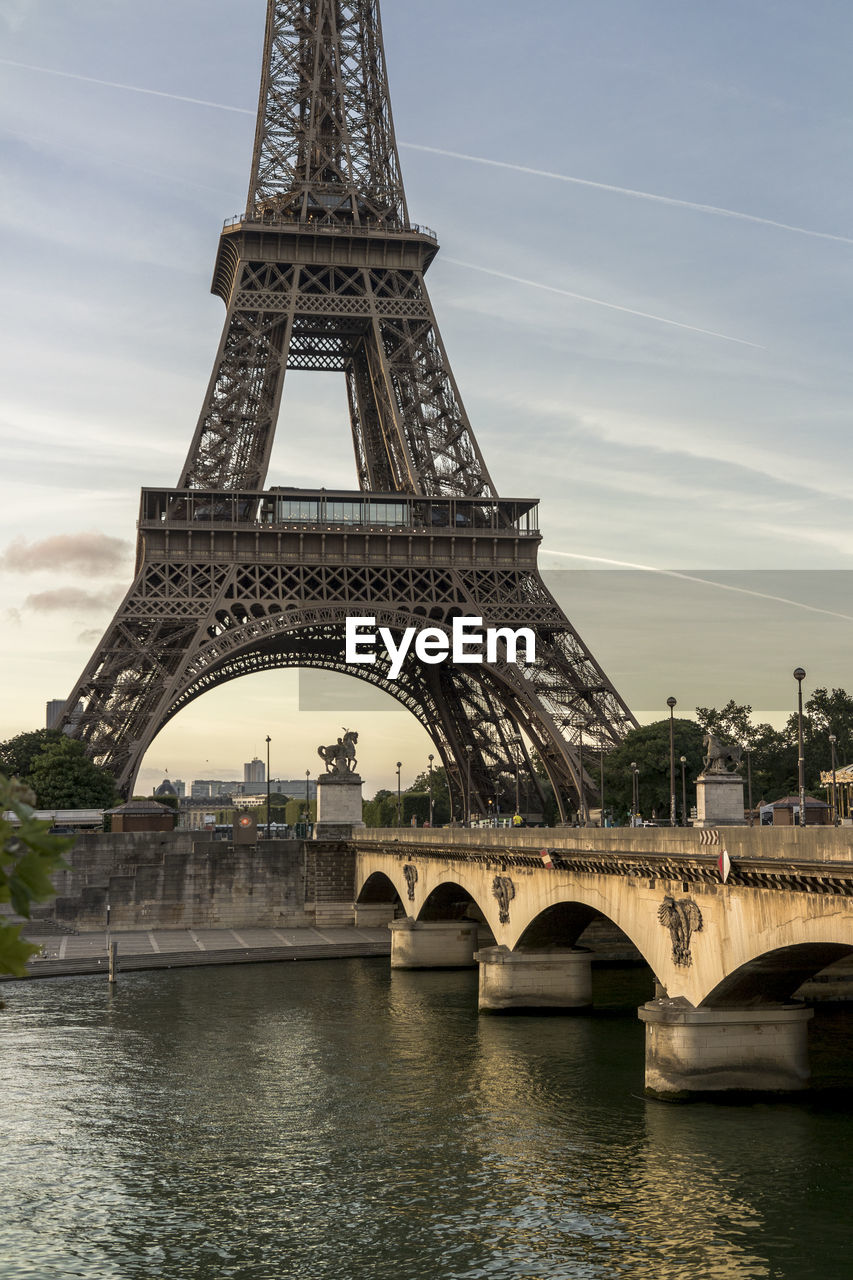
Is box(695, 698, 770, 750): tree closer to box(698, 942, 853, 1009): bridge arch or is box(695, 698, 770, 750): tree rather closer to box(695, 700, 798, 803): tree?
box(695, 700, 798, 803): tree

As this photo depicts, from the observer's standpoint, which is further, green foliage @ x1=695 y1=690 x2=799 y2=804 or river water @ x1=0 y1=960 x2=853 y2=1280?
green foliage @ x1=695 y1=690 x2=799 y2=804

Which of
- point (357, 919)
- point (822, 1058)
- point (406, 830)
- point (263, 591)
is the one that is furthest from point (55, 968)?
point (822, 1058)

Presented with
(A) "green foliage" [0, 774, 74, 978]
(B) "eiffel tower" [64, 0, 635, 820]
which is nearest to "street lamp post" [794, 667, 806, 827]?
(A) "green foliage" [0, 774, 74, 978]

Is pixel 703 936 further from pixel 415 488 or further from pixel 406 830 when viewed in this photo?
pixel 415 488

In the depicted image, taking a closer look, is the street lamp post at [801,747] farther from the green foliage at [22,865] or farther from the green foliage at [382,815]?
the green foliage at [382,815]

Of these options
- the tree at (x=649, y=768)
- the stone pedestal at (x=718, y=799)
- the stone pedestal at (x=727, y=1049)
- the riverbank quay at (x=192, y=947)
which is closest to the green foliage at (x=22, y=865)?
the stone pedestal at (x=727, y=1049)

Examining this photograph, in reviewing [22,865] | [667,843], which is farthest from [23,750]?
[22,865]
